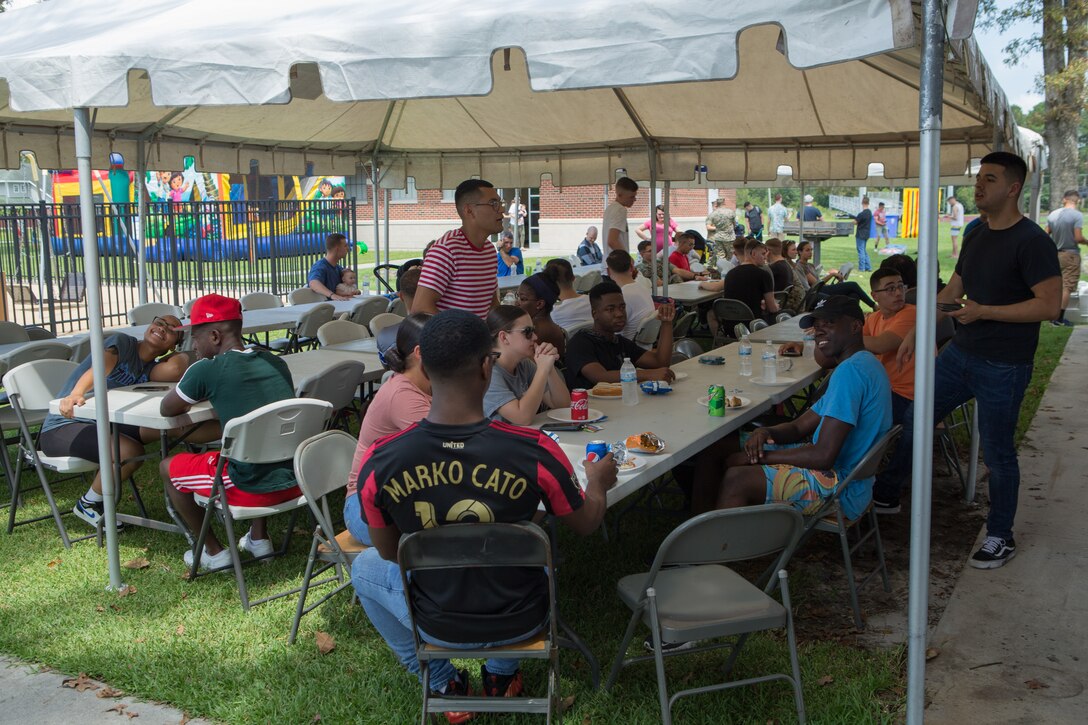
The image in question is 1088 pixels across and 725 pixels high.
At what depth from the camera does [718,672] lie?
11.5 feet

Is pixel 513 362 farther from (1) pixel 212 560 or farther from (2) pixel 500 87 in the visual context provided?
(2) pixel 500 87

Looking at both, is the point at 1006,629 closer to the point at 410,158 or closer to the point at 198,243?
the point at 410,158

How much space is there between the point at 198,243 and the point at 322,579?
12822 millimetres

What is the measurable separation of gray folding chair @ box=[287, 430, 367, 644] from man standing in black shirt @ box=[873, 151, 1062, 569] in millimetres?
2797

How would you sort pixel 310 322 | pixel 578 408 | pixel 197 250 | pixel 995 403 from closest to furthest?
pixel 578 408, pixel 995 403, pixel 310 322, pixel 197 250

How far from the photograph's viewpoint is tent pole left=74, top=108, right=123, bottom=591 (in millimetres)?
4070

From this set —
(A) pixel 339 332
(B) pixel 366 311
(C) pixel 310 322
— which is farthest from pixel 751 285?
(A) pixel 339 332

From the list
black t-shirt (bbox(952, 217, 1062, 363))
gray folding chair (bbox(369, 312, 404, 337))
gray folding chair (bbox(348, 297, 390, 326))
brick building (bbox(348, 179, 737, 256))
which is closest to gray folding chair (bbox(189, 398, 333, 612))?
gray folding chair (bbox(369, 312, 404, 337))

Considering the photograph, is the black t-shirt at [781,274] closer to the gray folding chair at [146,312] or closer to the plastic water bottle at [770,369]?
the plastic water bottle at [770,369]

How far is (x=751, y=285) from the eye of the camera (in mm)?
10062

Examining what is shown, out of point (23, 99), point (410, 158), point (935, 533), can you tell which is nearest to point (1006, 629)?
point (935, 533)

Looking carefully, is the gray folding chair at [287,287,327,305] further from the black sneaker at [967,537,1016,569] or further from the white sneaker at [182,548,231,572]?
the black sneaker at [967,537,1016,569]

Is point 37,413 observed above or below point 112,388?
below

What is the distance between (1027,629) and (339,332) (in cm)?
493
